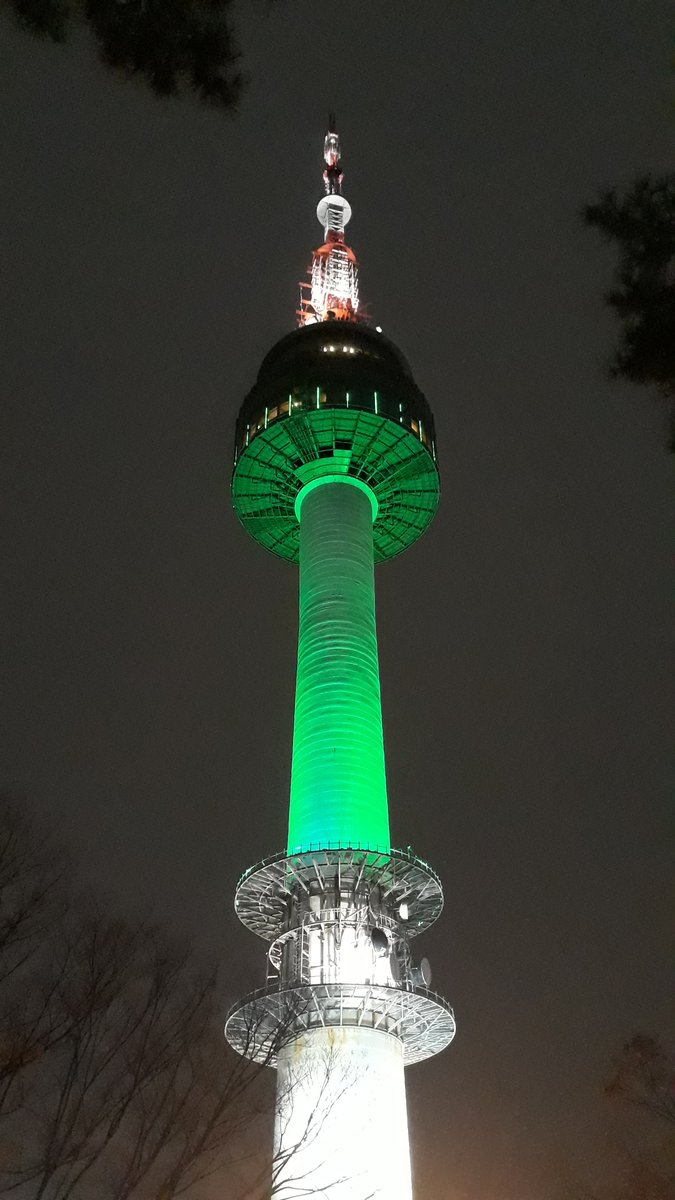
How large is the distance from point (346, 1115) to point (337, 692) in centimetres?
1791

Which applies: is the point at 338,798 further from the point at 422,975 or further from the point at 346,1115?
the point at 346,1115

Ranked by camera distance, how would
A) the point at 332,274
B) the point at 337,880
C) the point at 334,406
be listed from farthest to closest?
the point at 332,274, the point at 334,406, the point at 337,880

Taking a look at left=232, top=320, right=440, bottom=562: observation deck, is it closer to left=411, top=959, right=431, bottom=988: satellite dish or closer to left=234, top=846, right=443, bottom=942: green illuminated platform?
left=234, top=846, right=443, bottom=942: green illuminated platform

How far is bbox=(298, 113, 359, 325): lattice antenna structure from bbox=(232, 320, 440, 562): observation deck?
523 cm

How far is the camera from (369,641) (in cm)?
4875

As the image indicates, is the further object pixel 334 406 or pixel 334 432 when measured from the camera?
pixel 334 432

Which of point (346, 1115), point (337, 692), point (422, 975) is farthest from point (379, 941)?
point (337, 692)

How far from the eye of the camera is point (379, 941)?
38.5 metres

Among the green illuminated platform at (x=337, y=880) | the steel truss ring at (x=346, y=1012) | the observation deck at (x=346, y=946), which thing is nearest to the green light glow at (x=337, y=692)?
the green illuminated platform at (x=337, y=880)

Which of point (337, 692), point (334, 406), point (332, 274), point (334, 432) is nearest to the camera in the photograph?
point (337, 692)

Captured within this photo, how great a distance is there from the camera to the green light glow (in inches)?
1665

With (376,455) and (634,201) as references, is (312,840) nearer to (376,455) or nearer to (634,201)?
(376,455)

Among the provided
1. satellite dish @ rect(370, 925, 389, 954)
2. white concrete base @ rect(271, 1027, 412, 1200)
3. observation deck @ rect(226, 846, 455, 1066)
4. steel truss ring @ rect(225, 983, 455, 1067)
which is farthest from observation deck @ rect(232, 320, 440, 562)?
white concrete base @ rect(271, 1027, 412, 1200)

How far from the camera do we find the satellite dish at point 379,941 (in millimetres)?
38500
